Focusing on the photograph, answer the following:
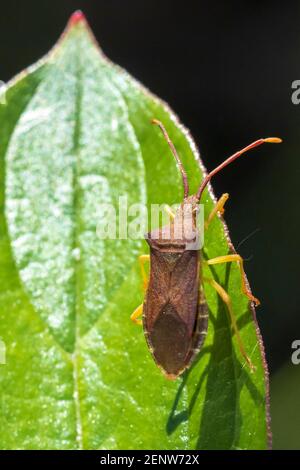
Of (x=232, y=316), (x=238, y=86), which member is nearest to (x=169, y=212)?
(x=232, y=316)

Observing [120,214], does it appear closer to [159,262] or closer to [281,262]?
[159,262]

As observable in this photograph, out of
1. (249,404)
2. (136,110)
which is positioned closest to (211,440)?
(249,404)

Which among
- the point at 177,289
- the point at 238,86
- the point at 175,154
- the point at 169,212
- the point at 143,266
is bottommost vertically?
the point at 177,289

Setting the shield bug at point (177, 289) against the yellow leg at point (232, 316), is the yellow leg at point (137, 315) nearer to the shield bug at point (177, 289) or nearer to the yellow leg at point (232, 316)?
the shield bug at point (177, 289)

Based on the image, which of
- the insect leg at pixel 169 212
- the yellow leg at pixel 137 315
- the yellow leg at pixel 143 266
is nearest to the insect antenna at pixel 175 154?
the insect leg at pixel 169 212

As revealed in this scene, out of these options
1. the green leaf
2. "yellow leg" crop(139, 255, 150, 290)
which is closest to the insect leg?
the green leaf

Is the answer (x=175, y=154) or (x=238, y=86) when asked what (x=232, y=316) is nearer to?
(x=175, y=154)

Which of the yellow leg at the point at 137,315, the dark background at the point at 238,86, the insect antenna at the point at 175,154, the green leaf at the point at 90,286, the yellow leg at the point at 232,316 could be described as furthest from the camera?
the dark background at the point at 238,86
